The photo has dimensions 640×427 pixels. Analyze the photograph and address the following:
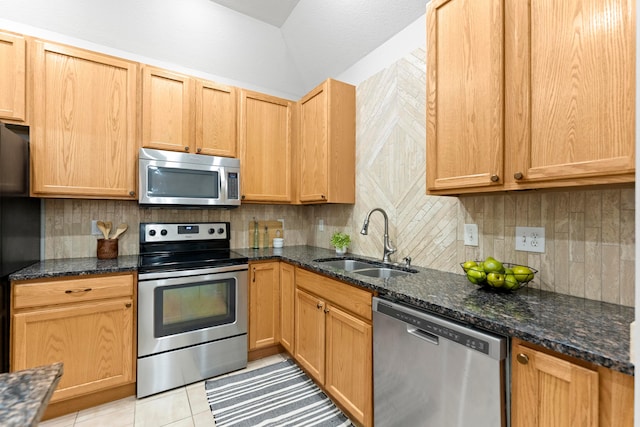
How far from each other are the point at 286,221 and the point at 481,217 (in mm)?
2077

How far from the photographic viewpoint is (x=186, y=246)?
2.72 meters

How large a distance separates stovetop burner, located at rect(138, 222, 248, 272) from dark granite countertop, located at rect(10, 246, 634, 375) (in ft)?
1.93

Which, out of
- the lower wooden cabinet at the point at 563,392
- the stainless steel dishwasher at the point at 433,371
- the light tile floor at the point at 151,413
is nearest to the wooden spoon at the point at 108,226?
the light tile floor at the point at 151,413

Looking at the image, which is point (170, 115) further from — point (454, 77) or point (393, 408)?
point (393, 408)

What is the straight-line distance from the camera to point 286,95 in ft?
10.7

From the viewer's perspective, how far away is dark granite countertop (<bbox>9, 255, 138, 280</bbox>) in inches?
68.6

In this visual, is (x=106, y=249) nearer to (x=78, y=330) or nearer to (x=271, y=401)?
(x=78, y=330)

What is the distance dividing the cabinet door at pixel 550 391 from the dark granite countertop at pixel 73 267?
218cm

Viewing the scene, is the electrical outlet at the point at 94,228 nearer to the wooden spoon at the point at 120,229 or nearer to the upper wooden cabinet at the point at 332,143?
the wooden spoon at the point at 120,229

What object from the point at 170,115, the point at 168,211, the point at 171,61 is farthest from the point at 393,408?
the point at 171,61

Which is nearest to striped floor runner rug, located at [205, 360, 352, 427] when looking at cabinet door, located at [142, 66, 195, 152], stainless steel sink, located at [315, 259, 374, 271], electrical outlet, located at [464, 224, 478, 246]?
stainless steel sink, located at [315, 259, 374, 271]

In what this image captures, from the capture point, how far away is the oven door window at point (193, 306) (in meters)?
2.07

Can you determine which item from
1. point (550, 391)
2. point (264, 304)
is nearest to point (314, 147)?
point (264, 304)

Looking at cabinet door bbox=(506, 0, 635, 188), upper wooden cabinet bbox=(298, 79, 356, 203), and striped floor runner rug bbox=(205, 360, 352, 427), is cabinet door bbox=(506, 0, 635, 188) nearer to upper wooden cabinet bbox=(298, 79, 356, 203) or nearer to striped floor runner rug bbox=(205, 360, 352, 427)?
upper wooden cabinet bbox=(298, 79, 356, 203)
